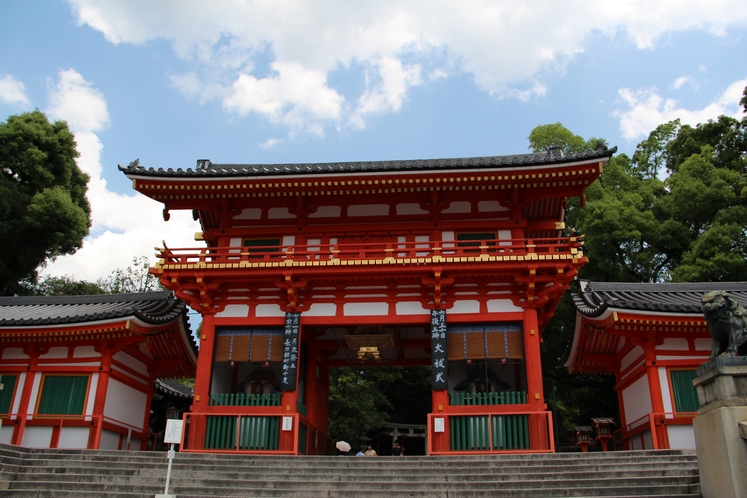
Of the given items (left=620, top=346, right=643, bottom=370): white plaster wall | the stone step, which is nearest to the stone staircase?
the stone step

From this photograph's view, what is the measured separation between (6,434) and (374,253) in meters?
10.3

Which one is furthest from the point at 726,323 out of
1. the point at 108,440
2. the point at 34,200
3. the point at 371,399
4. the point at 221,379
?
the point at 34,200

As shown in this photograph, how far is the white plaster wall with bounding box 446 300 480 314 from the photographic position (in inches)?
563

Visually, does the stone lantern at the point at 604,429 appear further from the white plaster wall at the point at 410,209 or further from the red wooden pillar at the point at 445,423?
the white plaster wall at the point at 410,209

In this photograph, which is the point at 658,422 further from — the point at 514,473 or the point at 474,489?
the point at 474,489

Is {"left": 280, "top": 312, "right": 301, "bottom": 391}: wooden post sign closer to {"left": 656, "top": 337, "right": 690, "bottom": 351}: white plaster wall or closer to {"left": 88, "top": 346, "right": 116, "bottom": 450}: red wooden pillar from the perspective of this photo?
{"left": 88, "top": 346, "right": 116, "bottom": 450}: red wooden pillar

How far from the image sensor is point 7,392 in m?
15.2

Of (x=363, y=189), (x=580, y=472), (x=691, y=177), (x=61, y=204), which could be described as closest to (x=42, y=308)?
(x=363, y=189)

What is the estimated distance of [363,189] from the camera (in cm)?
1496

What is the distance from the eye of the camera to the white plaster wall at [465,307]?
14297 millimetres

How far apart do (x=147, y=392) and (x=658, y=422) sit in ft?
46.4

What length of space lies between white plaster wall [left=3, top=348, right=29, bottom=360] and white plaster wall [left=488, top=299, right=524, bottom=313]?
12216mm

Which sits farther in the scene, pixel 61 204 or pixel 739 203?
pixel 61 204

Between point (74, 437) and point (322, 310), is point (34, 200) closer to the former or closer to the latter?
point (74, 437)
